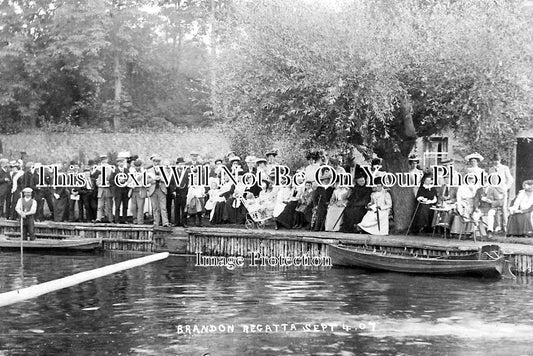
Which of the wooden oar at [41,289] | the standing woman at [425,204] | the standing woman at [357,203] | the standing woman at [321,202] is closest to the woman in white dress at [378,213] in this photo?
the standing woman at [357,203]

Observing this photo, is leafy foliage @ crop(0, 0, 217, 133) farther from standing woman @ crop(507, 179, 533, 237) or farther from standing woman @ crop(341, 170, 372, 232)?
standing woman @ crop(507, 179, 533, 237)

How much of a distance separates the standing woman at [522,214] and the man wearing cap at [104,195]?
10.7 metres

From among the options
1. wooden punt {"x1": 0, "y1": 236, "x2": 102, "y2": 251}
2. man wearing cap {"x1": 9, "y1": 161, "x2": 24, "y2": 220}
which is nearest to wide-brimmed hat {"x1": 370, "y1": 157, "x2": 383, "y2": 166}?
wooden punt {"x1": 0, "y1": 236, "x2": 102, "y2": 251}

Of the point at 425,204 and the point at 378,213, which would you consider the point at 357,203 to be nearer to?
the point at 378,213

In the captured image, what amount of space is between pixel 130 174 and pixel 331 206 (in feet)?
18.3

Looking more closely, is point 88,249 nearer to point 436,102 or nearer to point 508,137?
point 436,102

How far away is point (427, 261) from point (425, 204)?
9.31 ft

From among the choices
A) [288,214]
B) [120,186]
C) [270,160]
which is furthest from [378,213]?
[120,186]

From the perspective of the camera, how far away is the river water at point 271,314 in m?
14.2

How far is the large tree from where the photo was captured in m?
21.3

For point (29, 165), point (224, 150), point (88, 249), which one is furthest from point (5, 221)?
point (224, 150)

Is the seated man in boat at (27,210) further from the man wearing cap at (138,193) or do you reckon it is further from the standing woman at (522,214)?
the standing woman at (522,214)

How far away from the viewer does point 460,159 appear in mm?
28906

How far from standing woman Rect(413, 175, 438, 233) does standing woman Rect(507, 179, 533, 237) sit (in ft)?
5.99
